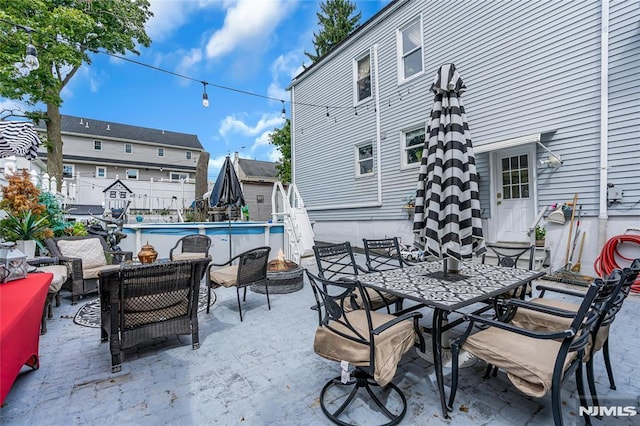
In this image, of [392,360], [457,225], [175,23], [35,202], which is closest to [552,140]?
[457,225]

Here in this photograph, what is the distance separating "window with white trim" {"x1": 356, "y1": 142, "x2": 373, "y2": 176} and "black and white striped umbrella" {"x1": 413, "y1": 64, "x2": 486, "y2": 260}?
6517 millimetres

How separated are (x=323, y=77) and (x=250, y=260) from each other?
907cm

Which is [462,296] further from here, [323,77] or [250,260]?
[323,77]

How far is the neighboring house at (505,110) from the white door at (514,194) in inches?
0.8

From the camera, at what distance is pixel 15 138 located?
5.60 metres

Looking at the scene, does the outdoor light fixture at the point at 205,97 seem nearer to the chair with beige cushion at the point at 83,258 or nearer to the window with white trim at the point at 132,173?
the chair with beige cushion at the point at 83,258

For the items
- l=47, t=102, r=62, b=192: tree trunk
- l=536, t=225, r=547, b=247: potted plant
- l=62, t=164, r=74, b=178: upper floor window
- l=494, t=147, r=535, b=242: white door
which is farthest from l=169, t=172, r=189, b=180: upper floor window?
l=536, t=225, r=547, b=247: potted plant

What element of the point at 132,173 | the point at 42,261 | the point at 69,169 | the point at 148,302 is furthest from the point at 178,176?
the point at 148,302

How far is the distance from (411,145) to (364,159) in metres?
1.76

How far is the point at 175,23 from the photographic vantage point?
860 centimetres

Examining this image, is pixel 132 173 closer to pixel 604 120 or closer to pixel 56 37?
pixel 56 37

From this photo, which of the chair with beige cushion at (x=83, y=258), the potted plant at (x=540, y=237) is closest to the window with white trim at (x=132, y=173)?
the chair with beige cushion at (x=83, y=258)

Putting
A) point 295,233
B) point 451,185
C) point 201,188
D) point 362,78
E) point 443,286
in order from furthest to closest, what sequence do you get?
1. point 201,188
2. point 362,78
3. point 295,233
4. point 451,185
5. point 443,286

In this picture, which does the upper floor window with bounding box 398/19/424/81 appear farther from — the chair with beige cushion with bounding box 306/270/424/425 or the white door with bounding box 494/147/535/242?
the chair with beige cushion with bounding box 306/270/424/425
